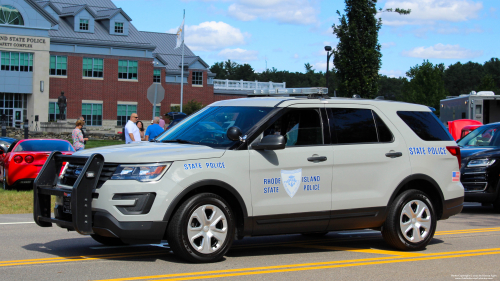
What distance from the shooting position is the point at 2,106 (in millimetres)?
54375

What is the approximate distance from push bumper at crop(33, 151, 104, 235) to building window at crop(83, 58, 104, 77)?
5427cm

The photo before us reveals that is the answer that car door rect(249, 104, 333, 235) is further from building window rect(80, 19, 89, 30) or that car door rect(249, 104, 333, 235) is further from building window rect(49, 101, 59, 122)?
building window rect(80, 19, 89, 30)

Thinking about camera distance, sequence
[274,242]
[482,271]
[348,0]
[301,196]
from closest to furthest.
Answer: [482,271] < [301,196] < [274,242] < [348,0]

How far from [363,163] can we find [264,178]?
4.48 feet

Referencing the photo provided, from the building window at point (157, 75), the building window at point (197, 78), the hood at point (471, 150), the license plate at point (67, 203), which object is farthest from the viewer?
the building window at point (197, 78)

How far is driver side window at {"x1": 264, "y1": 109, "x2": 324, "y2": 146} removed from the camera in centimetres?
711

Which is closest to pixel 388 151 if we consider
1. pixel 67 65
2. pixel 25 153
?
pixel 25 153

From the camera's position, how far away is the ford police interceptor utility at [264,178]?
6.27m

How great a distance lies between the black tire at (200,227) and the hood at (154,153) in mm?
A: 441

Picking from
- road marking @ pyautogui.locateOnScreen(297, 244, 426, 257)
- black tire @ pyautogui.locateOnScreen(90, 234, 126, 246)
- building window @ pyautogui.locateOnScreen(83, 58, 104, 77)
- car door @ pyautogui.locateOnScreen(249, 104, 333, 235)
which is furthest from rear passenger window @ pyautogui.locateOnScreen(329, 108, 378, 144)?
building window @ pyautogui.locateOnScreen(83, 58, 104, 77)

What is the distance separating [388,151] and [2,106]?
5245 cm

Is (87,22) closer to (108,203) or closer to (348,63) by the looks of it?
(348,63)

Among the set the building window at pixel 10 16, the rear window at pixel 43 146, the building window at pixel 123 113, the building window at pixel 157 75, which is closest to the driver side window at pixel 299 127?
the rear window at pixel 43 146

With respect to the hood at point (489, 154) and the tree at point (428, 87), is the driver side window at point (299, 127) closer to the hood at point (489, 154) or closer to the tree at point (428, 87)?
the hood at point (489, 154)
